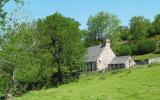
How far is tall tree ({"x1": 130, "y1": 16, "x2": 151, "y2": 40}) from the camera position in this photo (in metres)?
154

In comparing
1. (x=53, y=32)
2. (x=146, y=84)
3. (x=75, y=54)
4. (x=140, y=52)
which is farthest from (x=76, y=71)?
(x=140, y=52)

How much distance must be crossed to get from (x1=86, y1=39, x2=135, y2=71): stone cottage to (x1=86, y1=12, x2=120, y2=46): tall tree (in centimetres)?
4883

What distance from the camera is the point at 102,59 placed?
10412cm

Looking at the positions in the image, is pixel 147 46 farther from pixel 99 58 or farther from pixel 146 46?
pixel 99 58

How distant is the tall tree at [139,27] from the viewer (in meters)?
154

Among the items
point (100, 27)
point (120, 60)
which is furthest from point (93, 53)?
point (100, 27)

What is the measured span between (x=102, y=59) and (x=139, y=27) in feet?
181

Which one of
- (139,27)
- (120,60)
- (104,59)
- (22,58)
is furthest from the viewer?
(139,27)

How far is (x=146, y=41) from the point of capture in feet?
428

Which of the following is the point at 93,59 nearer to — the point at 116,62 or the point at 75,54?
the point at 116,62

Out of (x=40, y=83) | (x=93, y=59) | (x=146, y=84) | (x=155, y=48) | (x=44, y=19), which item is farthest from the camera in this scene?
(x=155, y=48)

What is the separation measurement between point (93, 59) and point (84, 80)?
2747 cm

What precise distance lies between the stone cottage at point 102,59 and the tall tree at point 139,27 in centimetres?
4878

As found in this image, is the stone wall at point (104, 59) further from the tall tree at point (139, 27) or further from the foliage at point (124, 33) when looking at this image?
the foliage at point (124, 33)
